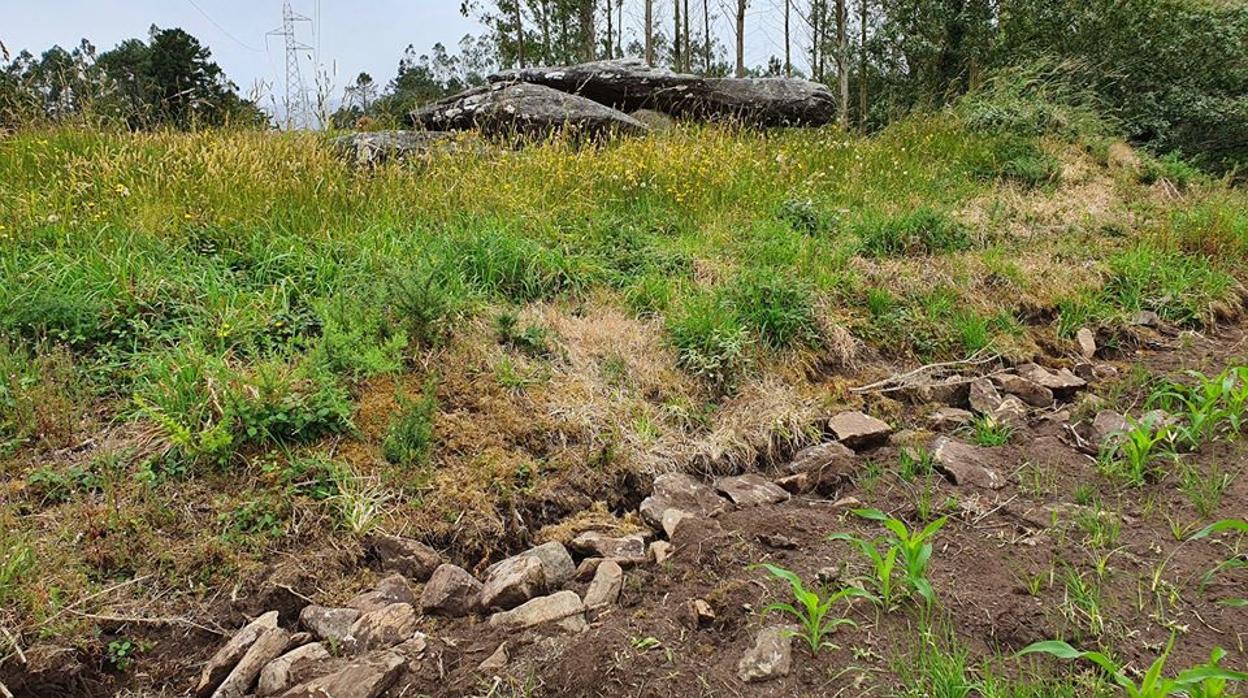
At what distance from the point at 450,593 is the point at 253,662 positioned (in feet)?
1.85

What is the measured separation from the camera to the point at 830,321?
12.9 feet

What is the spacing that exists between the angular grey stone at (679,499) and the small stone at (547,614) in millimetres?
→ 605

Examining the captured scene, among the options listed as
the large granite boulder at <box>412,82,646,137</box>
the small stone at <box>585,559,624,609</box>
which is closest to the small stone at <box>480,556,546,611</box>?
the small stone at <box>585,559,624,609</box>

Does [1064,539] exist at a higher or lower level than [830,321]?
lower

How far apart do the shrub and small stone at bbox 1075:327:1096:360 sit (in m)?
1.17

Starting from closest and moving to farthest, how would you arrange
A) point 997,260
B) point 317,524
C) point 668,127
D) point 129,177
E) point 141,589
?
point 141,589 < point 317,524 < point 129,177 < point 997,260 < point 668,127

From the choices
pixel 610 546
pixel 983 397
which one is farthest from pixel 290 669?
pixel 983 397

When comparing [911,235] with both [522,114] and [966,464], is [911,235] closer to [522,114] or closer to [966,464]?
[966,464]

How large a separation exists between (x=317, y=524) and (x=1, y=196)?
3509 mm

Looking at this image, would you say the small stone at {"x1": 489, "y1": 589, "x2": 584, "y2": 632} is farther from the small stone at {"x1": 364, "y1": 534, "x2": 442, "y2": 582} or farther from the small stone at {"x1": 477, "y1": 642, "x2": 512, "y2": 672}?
the small stone at {"x1": 364, "y1": 534, "x2": 442, "y2": 582}

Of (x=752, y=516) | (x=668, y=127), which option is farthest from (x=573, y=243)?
(x=668, y=127)

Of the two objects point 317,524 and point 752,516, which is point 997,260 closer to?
point 752,516

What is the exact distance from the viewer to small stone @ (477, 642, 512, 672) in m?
1.83

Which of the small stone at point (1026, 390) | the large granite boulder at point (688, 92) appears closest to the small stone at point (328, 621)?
the small stone at point (1026, 390)
